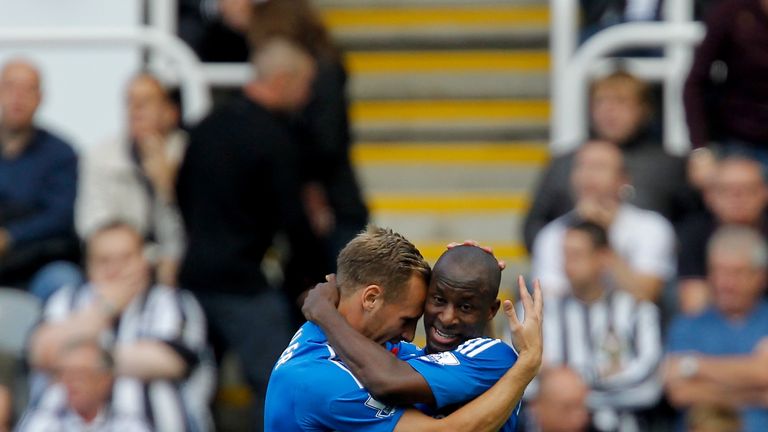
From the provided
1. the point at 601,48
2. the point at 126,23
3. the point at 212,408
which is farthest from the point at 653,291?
the point at 126,23

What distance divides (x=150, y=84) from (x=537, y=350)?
4.17 m

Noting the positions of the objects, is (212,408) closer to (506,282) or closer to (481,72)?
(506,282)

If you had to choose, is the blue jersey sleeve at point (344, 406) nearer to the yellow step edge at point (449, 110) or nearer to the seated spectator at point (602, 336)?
the seated spectator at point (602, 336)

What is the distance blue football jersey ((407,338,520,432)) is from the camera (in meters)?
4.62

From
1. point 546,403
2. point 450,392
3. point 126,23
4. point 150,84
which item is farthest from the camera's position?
point 126,23

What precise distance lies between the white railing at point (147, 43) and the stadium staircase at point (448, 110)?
1.12 metres

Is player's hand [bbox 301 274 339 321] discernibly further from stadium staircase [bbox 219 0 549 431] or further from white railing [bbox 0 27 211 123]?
stadium staircase [bbox 219 0 549 431]

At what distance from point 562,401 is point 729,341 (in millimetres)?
764

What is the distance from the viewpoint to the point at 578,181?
27.2 ft

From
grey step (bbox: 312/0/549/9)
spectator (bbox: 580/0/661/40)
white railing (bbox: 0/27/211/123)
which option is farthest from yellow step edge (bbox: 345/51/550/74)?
white railing (bbox: 0/27/211/123)

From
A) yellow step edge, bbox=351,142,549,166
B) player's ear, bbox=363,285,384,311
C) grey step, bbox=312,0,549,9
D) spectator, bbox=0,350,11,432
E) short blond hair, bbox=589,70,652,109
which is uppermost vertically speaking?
player's ear, bbox=363,285,384,311

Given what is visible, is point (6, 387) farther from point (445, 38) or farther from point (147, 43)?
point (445, 38)

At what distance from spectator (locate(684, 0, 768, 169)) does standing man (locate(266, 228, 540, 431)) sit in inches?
153

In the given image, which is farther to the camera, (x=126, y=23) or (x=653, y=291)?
(x=126, y=23)
